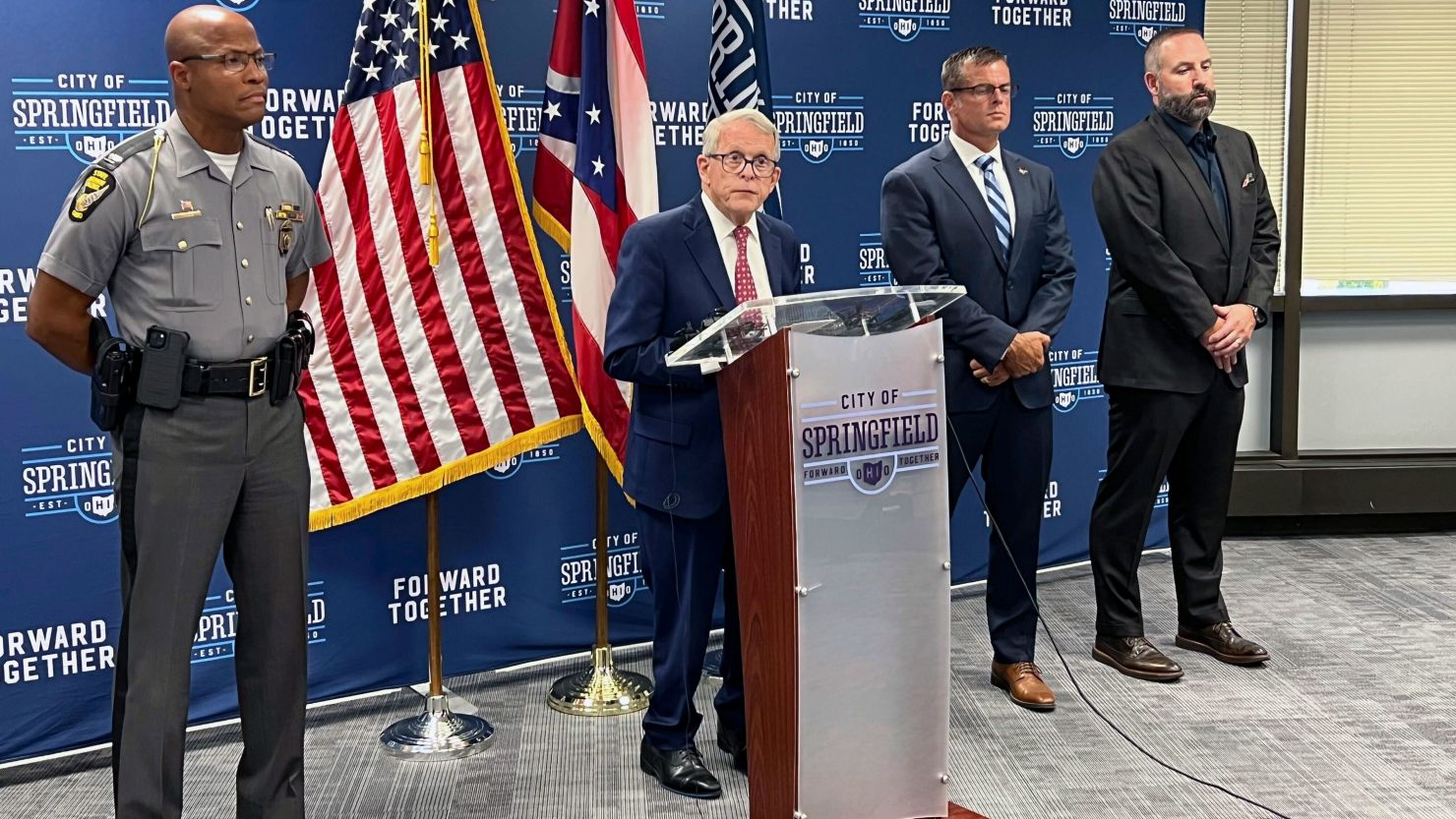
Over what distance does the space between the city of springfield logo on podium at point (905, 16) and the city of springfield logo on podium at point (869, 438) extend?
2455 millimetres

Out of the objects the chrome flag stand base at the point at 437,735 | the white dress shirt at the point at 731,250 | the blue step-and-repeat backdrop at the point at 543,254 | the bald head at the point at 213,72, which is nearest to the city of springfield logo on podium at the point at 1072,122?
the blue step-and-repeat backdrop at the point at 543,254

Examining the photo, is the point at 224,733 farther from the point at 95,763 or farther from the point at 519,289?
the point at 519,289

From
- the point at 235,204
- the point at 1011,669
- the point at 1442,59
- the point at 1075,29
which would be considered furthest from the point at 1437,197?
the point at 235,204

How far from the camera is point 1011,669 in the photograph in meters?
3.99

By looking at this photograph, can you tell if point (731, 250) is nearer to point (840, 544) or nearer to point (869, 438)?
point (869, 438)

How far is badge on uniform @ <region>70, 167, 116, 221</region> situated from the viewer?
2572 mm

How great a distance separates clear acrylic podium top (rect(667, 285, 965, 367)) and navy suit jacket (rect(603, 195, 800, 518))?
46 centimetres

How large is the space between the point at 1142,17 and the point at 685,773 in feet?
11.4

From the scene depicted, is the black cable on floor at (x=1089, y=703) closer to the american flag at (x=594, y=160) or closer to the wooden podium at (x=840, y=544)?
the wooden podium at (x=840, y=544)

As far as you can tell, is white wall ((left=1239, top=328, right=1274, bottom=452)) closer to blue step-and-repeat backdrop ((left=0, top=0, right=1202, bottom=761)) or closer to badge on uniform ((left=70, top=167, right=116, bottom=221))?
blue step-and-repeat backdrop ((left=0, top=0, right=1202, bottom=761))

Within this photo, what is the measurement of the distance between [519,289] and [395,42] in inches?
28.4

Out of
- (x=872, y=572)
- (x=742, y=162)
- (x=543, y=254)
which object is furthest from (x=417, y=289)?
(x=872, y=572)

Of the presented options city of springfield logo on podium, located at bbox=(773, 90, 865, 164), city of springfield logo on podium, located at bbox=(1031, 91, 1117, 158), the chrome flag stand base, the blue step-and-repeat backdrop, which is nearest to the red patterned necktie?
the blue step-and-repeat backdrop

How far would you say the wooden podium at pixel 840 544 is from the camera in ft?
8.38
